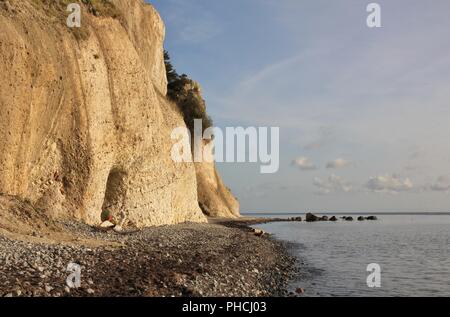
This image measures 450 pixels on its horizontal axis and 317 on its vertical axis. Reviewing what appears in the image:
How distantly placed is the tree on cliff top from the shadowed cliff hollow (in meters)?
21.6

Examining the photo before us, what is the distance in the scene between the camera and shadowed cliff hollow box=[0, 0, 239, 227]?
22.0 m

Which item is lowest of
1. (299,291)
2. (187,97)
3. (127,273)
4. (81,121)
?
(299,291)

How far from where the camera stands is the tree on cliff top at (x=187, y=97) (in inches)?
2425

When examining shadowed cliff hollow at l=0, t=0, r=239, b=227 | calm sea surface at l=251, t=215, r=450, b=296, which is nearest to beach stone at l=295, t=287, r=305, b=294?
calm sea surface at l=251, t=215, r=450, b=296

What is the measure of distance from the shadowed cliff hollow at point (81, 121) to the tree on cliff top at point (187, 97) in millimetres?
21589

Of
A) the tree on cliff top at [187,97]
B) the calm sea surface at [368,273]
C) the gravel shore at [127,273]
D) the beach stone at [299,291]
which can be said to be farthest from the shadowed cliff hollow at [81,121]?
the tree on cliff top at [187,97]

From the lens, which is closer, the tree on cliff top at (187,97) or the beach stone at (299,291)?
the beach stone at (299,291)

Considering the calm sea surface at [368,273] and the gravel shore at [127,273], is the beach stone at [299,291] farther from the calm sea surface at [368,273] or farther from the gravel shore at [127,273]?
the gravel shore at [127,273]

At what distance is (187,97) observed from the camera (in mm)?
61969

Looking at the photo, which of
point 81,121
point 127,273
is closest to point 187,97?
point 81,121

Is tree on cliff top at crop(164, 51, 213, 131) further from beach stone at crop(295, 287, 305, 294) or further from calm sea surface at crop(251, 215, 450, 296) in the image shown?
beach stone at crop(295, 287, 305, 294)

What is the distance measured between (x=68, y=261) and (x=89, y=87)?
1748 centimetres

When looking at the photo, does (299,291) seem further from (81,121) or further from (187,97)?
(187,97)

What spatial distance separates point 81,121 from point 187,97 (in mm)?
36003
